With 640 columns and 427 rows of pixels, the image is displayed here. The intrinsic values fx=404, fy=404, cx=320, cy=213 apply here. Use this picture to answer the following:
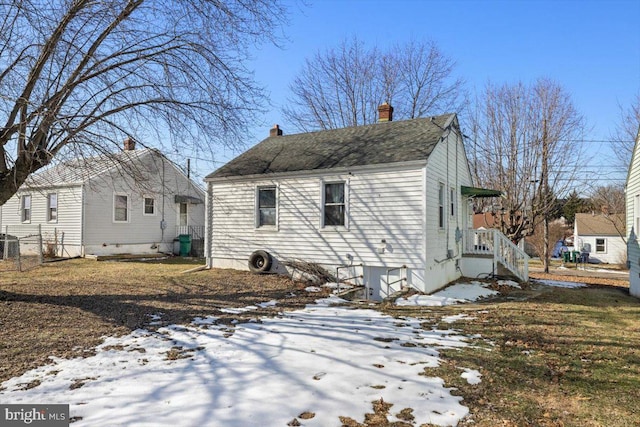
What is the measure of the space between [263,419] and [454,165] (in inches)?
474

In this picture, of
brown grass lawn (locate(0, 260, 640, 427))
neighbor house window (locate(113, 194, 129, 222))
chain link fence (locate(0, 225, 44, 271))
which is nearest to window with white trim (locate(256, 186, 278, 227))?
brown grass lawn (locate(0, 260, 640, 427))

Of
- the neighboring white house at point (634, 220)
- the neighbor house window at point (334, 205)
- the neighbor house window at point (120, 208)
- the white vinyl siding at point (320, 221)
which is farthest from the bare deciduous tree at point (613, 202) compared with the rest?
the neighbor house window at point (120, 208)

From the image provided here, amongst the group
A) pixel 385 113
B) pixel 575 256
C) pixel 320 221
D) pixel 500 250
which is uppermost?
pixel 385 113

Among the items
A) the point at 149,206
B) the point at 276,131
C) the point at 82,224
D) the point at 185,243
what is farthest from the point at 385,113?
the point at 82,224

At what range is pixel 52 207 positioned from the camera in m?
19.4

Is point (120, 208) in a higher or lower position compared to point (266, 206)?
higher

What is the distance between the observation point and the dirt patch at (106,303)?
5.55 m

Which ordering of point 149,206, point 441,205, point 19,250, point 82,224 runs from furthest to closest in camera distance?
point 149,206 → point 82,224 → point 19,250 → point 441,205

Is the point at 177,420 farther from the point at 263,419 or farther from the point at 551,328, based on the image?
the point at 551,328

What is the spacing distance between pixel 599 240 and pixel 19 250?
43617 millimetres

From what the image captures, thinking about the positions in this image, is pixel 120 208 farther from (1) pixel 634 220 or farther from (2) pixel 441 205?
(1) pixel 634 220

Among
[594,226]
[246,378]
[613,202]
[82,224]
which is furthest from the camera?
[594,226]

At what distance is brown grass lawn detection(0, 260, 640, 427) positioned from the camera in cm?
389

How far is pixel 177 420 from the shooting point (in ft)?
11.2
